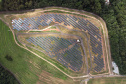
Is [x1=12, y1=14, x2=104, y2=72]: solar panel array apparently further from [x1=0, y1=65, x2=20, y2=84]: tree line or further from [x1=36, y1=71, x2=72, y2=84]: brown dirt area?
[x1=36, y1=71, x2=72, y2=84]: brown dirt area

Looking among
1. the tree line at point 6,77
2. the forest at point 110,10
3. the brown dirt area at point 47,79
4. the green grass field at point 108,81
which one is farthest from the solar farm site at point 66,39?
the tree line at point 6,77

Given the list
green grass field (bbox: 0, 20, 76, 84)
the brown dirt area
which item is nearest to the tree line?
green grass field (bbox: 0, 20, 76, 84)

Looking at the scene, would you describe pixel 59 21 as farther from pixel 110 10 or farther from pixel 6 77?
pixel 6 77

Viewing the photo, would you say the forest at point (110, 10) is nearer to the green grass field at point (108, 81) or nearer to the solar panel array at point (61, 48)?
the green grass field at point (108, 81)

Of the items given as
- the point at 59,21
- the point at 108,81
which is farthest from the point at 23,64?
the point at 108,81

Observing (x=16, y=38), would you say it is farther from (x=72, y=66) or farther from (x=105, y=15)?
(x=105, y=15)

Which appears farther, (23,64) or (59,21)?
(59,21)

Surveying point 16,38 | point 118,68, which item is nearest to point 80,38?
point 118,68
